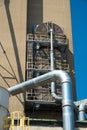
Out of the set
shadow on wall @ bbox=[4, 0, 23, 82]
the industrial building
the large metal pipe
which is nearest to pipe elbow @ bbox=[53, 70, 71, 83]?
the large metal pipe

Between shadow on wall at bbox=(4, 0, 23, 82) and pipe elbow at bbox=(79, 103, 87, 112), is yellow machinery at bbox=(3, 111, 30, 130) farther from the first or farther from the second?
shadow on wall at bbox=(4, 0, 23, 82)

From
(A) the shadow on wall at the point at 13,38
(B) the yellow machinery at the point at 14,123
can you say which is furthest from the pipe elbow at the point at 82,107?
(B) the yellow machinery at the point at 14,123

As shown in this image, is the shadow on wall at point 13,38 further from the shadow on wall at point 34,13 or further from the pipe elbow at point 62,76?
the pipe elbow at point 62,76

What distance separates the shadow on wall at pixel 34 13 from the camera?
30453 millimetres

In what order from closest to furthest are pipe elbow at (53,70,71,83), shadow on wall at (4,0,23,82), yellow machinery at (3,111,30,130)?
yellow machinery at (3,111,30,130) < pipe elbow at (53,70,71,83) < shadow on wall at (4,0,23,82)

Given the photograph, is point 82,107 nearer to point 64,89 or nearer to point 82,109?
point 82,109

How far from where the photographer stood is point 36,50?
93.0ft

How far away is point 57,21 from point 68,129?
55.0ft

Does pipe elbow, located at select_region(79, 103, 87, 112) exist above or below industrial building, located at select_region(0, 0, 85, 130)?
below

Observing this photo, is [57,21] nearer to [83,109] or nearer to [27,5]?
[27,5]

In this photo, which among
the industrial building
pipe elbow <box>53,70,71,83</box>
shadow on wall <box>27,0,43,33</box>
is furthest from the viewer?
shadow on wall <box>27,0,43,33</box>

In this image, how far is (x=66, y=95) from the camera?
17.3 metres

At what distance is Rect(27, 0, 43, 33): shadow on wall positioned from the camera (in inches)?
1199

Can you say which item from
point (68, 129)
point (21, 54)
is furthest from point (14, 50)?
point (68, 129)
